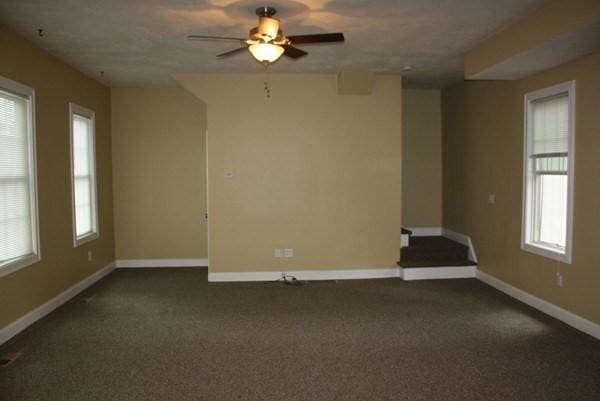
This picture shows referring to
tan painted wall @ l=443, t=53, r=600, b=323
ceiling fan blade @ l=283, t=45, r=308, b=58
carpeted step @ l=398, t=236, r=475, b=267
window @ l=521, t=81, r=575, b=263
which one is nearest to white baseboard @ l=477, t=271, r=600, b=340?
tan painted wall @ l=443, t=53, r=600, b=323

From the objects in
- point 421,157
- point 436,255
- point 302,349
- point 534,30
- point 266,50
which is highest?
point 534,30

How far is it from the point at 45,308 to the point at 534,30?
5.29 metres

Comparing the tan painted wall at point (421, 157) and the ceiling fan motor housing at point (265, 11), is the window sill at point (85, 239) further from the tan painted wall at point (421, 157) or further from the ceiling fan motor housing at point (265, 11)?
the tan painted wall at point (421, 157)

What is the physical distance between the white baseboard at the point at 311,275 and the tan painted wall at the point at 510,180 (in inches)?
52.1

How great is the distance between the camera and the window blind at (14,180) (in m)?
3.84

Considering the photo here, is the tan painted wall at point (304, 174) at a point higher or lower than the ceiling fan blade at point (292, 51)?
lower

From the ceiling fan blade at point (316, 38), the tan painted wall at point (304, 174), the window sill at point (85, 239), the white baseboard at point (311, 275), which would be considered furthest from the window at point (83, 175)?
the ceiling fan blade at point (316, 38)

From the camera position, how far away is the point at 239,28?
12.9 ft

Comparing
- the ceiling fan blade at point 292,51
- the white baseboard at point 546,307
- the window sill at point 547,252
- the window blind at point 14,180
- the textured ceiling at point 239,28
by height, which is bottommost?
the white baseboard at point 546,307

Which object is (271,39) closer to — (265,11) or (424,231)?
(265,11)

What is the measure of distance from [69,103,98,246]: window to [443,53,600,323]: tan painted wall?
5207mm

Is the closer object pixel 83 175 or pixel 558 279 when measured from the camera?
pixel 558 279

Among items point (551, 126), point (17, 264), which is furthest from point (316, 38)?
point (17, 264)

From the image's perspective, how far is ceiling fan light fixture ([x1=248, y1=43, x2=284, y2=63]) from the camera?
128 inches
